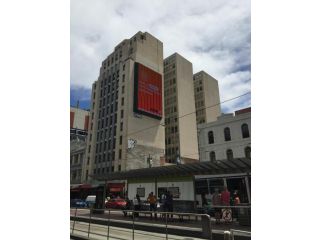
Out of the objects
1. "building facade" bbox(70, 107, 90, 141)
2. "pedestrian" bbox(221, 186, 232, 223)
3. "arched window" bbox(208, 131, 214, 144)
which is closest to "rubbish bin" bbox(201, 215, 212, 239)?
"pedestrian" bbox(221, 186, 232, 223)

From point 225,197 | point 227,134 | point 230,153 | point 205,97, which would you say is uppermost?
point 205,97

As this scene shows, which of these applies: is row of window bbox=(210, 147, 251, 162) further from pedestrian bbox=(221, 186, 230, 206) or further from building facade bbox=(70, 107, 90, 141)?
building facade bbox=(70, 107, 90, 141)

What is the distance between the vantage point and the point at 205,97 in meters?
85.3

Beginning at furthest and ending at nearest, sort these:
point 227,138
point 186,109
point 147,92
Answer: point 186,109 < point 147,92 < point 227,138

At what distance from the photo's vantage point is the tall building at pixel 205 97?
82.8m

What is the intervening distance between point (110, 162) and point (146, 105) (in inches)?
A: 576

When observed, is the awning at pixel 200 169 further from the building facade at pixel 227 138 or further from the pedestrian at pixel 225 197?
the building facade at pixel 227 138

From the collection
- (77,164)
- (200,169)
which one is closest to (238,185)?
(200,169)

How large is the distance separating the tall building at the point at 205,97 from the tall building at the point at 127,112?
21925 millimetres

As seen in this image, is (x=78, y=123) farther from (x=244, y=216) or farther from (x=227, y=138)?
(x=244, y=216)

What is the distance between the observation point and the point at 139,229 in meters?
12.6

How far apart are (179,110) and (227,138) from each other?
3920 cm
